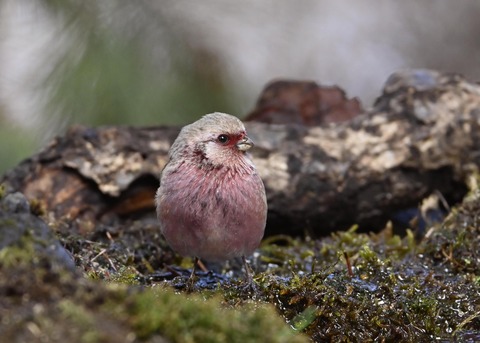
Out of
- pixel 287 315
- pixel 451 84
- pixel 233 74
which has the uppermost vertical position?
pixel 451 84

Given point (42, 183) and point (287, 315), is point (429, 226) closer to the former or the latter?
point (287, 315)

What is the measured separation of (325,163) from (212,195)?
1808mm

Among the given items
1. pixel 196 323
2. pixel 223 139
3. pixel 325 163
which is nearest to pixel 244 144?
pixel 223 139

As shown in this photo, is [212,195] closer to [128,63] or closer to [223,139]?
[223,139]

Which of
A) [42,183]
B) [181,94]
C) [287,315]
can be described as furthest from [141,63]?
[287,315]

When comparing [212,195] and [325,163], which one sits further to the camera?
[325,163]

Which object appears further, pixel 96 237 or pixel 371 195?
pixel 371 195

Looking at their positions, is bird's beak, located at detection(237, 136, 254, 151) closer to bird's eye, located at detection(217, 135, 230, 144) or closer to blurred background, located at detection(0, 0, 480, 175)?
bird's eye, located at detection(217, 135, 230, 144)

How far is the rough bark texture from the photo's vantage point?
482cm

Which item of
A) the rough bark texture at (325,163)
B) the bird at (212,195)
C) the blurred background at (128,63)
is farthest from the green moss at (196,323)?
the blurred background at (128,63)

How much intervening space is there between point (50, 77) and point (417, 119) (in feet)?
9.51

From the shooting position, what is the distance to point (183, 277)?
12.3 ft

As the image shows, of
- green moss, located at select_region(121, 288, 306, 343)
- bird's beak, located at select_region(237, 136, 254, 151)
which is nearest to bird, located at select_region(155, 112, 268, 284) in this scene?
bird's beak, located at select_region(237, 136, 254, 151)

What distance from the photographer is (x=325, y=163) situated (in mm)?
5184
